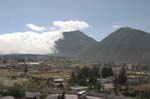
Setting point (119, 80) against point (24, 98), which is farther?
point (119, 80)

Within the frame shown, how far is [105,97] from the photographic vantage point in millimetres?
51969

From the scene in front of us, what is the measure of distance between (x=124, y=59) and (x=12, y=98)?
158 metres

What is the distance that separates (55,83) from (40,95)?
910 inches

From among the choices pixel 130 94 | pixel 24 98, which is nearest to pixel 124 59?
pixel 130 94

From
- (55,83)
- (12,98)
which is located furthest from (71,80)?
(12,98)

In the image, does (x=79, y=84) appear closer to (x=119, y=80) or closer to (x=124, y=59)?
(x=119, y=80)

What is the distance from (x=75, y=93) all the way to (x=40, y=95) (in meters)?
8.40

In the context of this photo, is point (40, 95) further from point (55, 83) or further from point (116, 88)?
point (55, 83)

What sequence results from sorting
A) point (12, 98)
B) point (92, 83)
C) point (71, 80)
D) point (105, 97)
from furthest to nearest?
point (71, 80) < point (92, 83) < point (105, 97) < point (12, 98)

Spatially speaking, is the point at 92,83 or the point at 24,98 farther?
the point at 92,83

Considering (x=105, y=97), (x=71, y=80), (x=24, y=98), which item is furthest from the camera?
(x=71, y=80)

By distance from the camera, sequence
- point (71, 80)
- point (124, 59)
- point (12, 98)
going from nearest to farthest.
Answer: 1. point (12, 98)
2. point (71, 80)
3. point (124, 59)

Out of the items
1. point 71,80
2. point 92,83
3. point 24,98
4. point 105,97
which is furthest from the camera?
point 71,80

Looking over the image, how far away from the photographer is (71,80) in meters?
74.3
